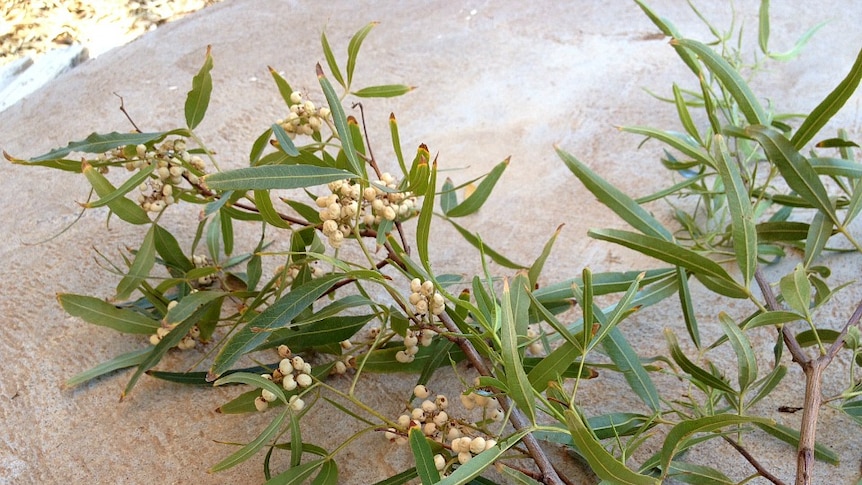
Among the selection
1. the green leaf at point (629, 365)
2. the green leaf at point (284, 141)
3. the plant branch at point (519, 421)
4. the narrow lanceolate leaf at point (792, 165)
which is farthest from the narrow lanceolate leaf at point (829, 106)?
the green leaf at point (284, 141)

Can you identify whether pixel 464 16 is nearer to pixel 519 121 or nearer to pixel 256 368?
pixel 519 121

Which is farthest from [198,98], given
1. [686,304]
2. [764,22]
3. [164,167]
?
[764,22]

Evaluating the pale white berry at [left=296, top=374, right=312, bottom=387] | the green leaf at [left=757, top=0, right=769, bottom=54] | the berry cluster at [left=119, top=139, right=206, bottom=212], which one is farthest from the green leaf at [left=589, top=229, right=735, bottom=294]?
the green leaf at [left=757, top=0, right=769, bottom=54]

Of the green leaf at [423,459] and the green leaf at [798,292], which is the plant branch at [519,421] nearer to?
the green leaf at [423,459]

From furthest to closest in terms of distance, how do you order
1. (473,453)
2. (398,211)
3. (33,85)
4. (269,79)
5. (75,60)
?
(75,60) < (33,85) < (269,79) < (398,211) < (473,453)

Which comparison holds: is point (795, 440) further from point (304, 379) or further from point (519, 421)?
point (304, 379)

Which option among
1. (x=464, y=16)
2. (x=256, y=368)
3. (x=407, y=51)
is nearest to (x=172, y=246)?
(x=256, y=368)

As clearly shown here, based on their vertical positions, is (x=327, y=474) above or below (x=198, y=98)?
below
